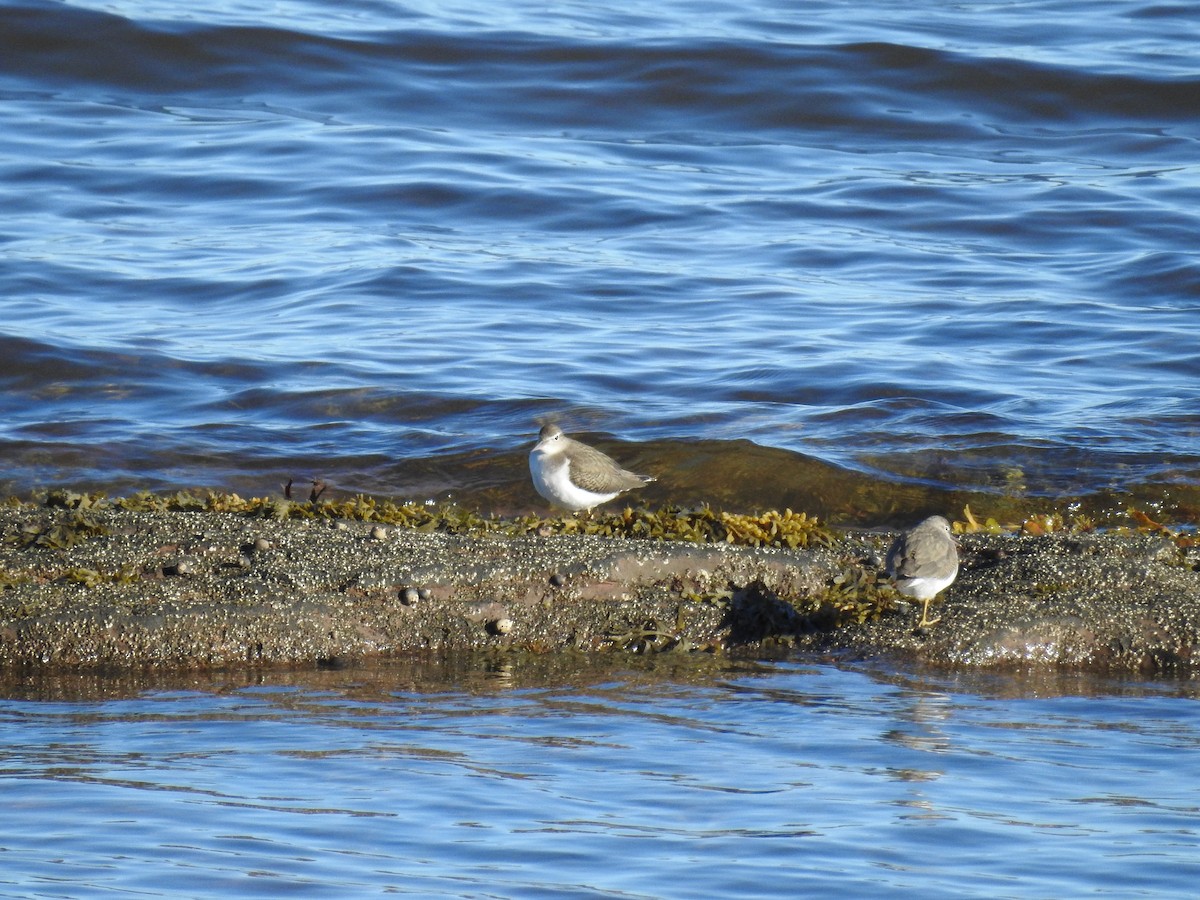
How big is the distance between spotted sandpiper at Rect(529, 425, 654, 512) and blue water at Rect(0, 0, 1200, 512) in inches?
56.3

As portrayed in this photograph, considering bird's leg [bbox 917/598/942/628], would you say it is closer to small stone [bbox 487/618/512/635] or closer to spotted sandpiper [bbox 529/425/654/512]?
small stone [bbox 487/618/512/635]

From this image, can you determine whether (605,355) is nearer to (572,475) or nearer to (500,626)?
(572,475)

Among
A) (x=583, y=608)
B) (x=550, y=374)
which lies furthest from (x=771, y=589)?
(x=550, y=374)

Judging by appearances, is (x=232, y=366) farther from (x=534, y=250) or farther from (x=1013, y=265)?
(x=1013, y=265)

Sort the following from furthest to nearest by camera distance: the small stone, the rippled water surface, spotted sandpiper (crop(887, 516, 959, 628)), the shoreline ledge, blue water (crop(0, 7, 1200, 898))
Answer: the small stone, spotted sandpiper (crop(887, 516, 959, 628)), the shoreline ledge, blue water (crop(0, 7, 1200, 898)), the rippled water surface

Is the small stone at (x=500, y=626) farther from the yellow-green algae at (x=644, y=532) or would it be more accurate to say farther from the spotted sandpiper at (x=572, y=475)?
the spotted sandpiper at (x=572, y=475)

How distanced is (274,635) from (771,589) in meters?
1.88

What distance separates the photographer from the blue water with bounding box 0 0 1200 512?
10.2 metres

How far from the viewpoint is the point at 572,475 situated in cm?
775

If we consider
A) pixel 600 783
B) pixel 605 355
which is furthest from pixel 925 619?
pixel 605 355

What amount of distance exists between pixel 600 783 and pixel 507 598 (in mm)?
1363

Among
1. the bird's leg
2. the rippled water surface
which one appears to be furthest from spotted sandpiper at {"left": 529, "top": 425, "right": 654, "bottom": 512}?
the bird's leg

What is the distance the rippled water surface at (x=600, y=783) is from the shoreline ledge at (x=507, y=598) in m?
0.16

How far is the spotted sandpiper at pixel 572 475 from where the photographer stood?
25.4 ft
